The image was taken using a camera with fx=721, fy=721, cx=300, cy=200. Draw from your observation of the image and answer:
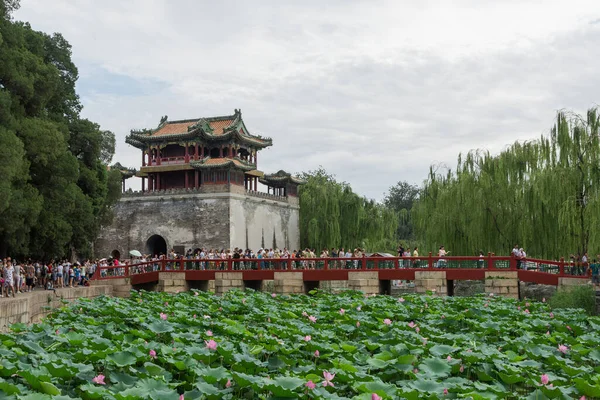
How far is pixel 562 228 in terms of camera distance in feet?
62.5

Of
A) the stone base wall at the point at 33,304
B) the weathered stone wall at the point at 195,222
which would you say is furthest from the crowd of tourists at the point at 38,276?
the weathered stone wall at the point at 195,222

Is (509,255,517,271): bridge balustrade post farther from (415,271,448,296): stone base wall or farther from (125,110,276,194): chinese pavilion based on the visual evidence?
(125,110,276,194): chinese pavilion

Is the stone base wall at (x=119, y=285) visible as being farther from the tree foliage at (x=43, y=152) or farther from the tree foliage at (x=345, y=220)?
the tree foliage at (x=345, y=220)

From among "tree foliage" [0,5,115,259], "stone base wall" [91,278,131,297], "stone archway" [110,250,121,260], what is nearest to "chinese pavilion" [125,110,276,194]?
"stone archway" [110,250,121,260]

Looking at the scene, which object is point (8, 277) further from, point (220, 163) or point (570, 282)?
point (220, 163)

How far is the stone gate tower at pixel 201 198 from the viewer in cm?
3425

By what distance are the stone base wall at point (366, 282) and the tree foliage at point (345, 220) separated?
16059 mm

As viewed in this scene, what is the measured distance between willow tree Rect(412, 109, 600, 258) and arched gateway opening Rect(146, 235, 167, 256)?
15667 millimetres

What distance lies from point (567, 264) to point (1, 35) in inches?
589

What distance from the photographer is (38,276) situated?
19578 mm

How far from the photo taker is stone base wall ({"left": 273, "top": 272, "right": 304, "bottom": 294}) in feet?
69.8

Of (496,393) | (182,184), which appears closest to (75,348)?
(496,393)

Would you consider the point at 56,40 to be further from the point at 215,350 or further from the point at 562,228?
the point at 215,350

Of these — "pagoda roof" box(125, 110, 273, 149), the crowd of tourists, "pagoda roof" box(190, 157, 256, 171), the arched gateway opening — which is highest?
"pagoda roof" box(125, 110, 273, 149)
